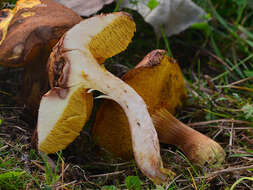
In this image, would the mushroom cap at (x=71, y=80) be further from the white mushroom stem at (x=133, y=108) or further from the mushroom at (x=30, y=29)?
the mushroom at (x=30, y=29)

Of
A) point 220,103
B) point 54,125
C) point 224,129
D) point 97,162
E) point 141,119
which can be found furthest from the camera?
point 220,103

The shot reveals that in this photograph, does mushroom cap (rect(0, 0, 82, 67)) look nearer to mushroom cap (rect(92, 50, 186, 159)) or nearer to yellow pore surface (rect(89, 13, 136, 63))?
yellow pore surface (rect(89, 13, 136, 63))

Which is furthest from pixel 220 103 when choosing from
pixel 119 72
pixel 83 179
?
pixel 83 179

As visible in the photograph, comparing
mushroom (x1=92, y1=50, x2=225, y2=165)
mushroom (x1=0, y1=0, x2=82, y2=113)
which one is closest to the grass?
mushroom (x1=92, y1=50, x2=225, y2=165)

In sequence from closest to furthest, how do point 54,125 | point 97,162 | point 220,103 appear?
point 54,125 → point 97,162 → point 220,103

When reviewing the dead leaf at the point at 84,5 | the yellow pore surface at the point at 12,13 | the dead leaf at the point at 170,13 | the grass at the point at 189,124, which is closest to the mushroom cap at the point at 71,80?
the grass at the point at 189,124

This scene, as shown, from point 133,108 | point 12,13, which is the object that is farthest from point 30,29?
point 133,108

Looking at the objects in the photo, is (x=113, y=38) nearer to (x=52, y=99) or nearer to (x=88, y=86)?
(x=88, y=86)
